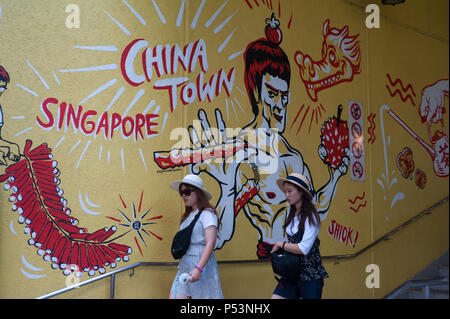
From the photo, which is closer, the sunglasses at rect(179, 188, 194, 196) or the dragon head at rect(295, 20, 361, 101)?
the sunglasses at rect(179, 188, 194, 196)

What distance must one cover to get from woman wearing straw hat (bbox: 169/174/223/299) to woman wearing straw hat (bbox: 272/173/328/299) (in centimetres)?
55

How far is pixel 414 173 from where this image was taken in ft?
27.1

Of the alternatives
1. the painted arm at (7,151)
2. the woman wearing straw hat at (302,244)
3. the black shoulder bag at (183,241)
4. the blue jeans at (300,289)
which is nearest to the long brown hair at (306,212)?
the woman wearing straw hat at (302,244)

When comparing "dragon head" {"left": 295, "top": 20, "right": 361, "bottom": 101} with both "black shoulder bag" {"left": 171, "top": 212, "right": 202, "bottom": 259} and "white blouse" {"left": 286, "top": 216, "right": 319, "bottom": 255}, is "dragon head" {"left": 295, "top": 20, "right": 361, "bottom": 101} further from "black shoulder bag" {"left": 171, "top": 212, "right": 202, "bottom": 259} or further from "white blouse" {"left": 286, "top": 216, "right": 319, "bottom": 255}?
"black shoulder bag" {"left": 171, "top": 212, "right": 202, "bottom": 259}

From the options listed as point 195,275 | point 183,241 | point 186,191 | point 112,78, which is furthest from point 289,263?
point 112,78

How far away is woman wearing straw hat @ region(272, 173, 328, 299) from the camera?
14.9 feet

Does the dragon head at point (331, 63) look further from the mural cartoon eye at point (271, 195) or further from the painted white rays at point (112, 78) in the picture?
the painted white rays at point (112, 78)

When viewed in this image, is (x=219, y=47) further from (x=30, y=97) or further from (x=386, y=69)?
(x=386, y=69)

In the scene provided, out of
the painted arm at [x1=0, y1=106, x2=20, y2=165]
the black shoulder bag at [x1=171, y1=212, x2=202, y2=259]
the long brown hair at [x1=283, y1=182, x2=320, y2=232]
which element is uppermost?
the painted arm at [x1=0, y1=106, x2=20, y2=165]

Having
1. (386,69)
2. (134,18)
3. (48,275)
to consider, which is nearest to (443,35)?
(386,69)

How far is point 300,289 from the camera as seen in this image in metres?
4.59

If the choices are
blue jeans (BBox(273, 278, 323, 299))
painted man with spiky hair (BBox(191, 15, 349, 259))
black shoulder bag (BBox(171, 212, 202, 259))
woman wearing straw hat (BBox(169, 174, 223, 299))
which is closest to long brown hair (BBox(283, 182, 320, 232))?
blue jeans (BBox(273, 278, 323, 299))

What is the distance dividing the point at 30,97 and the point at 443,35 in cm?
694

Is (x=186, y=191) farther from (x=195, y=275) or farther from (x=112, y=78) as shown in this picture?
(x=112, y=78)
